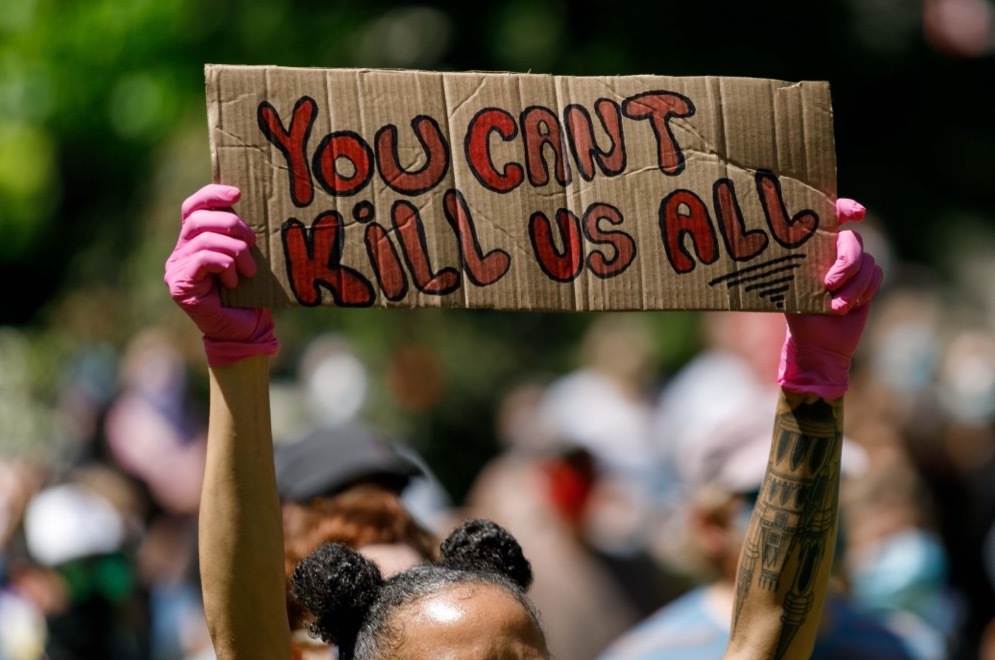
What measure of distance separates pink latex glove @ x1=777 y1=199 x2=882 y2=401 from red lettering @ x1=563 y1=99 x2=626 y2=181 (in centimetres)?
39

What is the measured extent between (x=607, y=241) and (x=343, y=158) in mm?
452

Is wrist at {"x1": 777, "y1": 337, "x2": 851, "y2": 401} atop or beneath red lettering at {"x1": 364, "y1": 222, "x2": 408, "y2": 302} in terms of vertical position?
beneath

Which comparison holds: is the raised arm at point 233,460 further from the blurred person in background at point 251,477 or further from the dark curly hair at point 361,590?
the dark curly hair at point 361,590

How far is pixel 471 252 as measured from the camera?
255cm

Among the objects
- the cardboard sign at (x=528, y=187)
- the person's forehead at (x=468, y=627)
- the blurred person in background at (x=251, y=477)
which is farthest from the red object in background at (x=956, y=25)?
the person's forehead at (x=468, y=627)

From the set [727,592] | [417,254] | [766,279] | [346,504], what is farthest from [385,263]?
→ [727,592]

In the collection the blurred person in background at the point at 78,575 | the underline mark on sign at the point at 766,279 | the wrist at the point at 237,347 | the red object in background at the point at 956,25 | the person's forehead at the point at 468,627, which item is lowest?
the blurred person in background at the point at 78,575

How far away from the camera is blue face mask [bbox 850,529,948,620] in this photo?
559 cm

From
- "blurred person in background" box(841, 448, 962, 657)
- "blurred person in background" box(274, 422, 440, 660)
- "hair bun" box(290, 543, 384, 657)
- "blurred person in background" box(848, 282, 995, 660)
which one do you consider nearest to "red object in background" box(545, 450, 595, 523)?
"blurred person in background" box(841, 448, 962, 657)

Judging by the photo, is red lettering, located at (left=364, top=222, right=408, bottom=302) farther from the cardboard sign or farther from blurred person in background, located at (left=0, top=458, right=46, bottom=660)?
blurred person in background, located at (left=0, top=458, right=46, bottom=660)

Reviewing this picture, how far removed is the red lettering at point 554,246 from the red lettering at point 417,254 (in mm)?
147

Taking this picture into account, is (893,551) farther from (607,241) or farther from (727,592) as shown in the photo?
(607,241)

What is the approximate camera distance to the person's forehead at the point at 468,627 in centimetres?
241

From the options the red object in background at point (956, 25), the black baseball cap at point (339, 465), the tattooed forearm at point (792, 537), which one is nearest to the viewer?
the tattooed forearm at point (792, 537)
